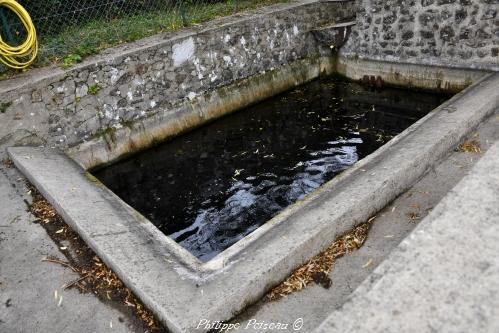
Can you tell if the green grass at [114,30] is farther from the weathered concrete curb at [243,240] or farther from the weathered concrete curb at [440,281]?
the weathered concrete curb at [440,281]

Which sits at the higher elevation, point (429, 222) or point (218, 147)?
point (429, 222)

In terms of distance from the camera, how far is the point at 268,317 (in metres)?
2.58

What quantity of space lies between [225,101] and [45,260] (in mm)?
4750

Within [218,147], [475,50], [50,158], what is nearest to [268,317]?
[50,158]

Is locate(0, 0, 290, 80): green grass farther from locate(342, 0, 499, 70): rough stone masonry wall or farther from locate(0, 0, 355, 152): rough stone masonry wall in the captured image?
locate(342, 0, 499, 70): rough stone masonry wall

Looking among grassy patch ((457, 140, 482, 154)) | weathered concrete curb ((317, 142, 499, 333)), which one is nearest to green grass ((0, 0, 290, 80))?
grassy patch ((457, 140, 482, 154))

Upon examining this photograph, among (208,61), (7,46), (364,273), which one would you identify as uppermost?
(7,46)

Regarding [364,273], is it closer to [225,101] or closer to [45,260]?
[45,260]

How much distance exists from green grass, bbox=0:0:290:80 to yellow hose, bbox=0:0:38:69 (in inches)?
6.4

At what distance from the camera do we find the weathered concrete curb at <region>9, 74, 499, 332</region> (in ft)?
8.36

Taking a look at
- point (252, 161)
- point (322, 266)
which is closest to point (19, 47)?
point (252, 161)

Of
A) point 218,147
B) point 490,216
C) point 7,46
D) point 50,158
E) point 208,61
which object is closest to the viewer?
point 490,216

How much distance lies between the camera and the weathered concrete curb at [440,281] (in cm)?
149

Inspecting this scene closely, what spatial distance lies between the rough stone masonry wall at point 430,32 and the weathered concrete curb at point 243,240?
8.13ft
